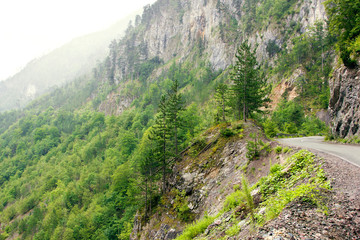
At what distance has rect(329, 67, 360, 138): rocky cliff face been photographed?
14379 mm

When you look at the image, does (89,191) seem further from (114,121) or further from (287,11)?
(287,11)

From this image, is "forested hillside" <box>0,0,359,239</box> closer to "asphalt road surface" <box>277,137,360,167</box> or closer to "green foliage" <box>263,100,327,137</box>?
"green foliage" <box>263,100,327,137</box>

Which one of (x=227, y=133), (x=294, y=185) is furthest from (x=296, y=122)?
(x=294, y=185)

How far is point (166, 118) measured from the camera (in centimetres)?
→ 3042

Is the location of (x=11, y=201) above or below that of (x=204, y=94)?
below

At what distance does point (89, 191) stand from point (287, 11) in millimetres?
93449

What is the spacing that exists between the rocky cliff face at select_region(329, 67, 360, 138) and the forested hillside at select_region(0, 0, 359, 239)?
3.56 m

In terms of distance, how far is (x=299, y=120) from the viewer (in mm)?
43031

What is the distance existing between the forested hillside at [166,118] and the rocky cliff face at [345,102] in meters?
3.56

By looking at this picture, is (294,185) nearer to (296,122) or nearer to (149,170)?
(149,170)

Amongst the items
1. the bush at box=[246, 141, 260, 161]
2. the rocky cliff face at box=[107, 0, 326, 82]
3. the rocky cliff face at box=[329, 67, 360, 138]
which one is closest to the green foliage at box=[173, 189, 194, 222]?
the bush at box=[246, 141, 260, 161]

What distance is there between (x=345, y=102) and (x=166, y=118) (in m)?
21.3

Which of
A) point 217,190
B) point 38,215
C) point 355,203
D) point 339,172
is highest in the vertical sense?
point 355,203

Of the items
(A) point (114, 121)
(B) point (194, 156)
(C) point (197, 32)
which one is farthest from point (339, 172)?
(C) point (197, 32)
